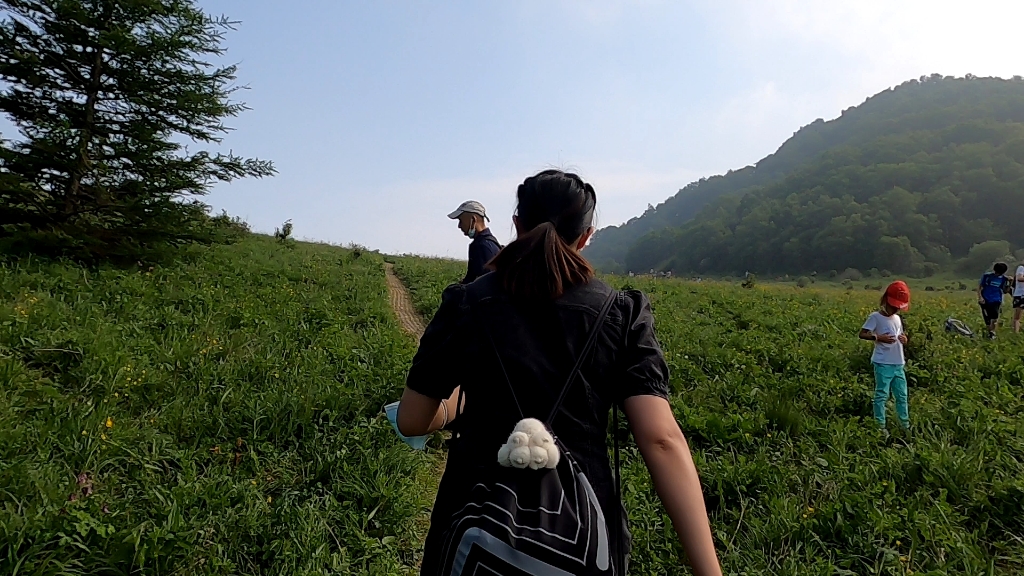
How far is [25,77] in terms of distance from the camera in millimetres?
9117

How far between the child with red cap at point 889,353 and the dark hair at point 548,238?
570 cm

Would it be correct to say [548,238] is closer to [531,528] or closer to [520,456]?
[520,456]

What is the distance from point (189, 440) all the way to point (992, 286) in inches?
528

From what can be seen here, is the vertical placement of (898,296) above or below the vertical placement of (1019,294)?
above

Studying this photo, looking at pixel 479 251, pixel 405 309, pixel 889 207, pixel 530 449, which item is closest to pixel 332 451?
pixel 479 251

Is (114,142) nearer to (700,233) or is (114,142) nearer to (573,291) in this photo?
(573,291)

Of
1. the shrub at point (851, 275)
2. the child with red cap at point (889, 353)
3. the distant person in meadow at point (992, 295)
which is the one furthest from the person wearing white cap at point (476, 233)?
the shrub at point (851, 275)

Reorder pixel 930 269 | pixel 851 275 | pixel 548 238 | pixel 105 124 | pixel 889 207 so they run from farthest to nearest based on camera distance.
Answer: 1. pixel 889 207
2. pixel 930 269
3. pixel 851 275
4. pixel 105 124
5. pixel 548 238

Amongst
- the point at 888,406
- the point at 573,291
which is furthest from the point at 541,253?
the point at 888,406

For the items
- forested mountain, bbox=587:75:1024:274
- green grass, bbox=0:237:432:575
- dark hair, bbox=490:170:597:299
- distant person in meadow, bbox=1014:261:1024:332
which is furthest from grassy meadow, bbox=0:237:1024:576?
forested mountain, bbox=587:75:1024:274

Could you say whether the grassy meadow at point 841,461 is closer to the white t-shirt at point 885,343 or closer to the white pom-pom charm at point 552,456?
the white t-shirt at point 885,343

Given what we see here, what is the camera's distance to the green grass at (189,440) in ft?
11.0

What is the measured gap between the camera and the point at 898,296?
6.30 metres

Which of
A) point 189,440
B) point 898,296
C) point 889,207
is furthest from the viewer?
point 889,207
